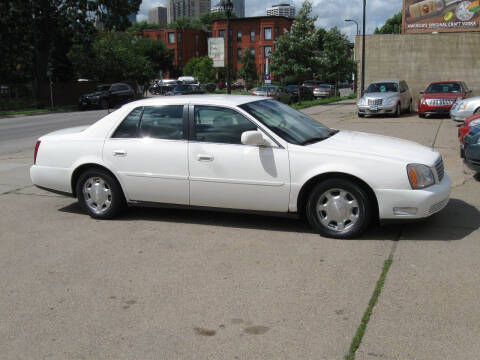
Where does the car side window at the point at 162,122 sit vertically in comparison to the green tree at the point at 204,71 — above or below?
below

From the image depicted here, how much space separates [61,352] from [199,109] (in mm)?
3325

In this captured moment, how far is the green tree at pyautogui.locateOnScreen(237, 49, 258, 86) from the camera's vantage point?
3182 inches

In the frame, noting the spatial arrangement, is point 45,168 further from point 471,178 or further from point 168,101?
point 471,178

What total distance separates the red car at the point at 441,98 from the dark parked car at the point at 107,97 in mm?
20610

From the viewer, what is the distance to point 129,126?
250 inches

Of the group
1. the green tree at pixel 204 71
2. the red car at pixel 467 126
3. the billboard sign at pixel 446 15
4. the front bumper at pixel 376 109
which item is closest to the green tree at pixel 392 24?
the green tree at pixel 204 71

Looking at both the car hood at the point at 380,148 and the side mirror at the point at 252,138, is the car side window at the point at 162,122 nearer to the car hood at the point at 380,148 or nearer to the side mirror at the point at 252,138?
the side mirror at the point at 252,138

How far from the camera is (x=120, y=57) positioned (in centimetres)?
4619

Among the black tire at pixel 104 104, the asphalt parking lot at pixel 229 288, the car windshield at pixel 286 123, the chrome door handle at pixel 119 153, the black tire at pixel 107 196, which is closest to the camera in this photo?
the asphalt parking lot at pixel 229 288

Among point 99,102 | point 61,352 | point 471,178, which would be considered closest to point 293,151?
point 61,352

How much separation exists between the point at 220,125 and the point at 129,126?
116 centimetres

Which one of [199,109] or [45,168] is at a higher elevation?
[199,109]

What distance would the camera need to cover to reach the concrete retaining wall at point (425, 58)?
25688mm

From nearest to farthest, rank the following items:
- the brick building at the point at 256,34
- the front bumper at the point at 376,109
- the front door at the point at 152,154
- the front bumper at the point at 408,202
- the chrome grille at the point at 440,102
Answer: the front bumper at the point at 408,202, the front door at the point at 152,154, the chrome grille at the point at 440,102, the front bumper at the point at 376,109, the brick building at the point at 256,34
